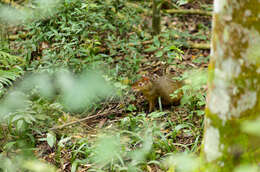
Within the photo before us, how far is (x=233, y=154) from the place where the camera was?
1.65m

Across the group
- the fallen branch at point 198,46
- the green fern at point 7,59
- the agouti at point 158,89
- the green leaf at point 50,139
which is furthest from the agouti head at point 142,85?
the fallen branch at point 198,46

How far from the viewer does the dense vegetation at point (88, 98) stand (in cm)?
283

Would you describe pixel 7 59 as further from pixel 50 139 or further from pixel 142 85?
pixel 142 85

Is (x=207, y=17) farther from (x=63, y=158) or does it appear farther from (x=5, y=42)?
(x=63, y=158)

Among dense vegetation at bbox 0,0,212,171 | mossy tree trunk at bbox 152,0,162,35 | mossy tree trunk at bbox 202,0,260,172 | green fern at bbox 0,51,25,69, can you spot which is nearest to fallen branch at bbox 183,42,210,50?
dense vegetation at bbox 0,0,212,171

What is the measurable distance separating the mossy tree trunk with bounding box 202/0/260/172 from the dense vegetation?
789mm

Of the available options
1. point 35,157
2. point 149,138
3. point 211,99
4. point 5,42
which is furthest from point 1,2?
point 211,99

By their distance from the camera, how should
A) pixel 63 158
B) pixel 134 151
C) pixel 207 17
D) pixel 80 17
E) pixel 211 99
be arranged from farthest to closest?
pixel 207 17, pixel 80 17, pixel 63 158, pixel 134 151, pixel 211 99

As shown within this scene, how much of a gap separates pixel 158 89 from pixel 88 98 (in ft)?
3.01

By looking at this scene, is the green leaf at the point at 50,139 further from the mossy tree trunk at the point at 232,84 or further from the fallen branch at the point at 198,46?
the fallen branch at the point at 198,46

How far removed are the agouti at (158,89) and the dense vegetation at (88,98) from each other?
121 millimetres

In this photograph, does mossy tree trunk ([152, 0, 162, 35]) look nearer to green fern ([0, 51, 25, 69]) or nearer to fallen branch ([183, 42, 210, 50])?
fallen branch ([183, 42, 210, 50])

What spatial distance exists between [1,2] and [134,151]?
3.27 meters

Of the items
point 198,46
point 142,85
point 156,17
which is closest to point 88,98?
point 142,85
